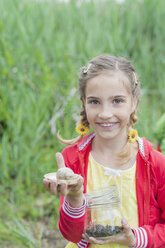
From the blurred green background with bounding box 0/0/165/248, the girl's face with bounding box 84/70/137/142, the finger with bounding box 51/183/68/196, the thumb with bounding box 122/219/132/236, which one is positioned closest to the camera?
the finger with bounding box 51/183/68/196

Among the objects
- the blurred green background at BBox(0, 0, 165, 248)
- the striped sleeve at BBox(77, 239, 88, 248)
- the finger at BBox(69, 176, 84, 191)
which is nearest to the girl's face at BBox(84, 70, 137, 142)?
the finger at BBox(69, 176, 84, 191)

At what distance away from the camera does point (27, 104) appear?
2350 mm

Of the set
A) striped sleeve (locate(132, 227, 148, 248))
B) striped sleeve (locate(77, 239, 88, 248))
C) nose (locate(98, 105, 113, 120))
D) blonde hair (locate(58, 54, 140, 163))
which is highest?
blonde hair (locate(58, 54, 140, 163))

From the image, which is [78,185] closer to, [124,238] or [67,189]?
[67,189]

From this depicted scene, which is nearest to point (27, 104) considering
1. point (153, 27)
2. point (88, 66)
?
point (88, 66)

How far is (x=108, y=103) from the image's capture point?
1.12 m

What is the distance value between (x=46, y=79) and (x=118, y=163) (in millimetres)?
1446

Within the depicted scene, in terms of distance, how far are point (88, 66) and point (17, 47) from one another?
1666 mm

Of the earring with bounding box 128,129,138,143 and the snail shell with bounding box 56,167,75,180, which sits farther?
the earring with bounding box 128,129,138,143

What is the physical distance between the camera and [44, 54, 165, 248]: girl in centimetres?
112

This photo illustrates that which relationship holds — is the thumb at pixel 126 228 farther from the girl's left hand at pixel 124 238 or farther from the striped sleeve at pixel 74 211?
the striped sleeve at pixel 74 211

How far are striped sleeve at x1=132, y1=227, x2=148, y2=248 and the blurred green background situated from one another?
0.67 meters

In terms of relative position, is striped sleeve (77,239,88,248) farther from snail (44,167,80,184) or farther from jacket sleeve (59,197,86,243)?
snail (44,167,80,184)

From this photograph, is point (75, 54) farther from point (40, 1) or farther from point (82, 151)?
point (82, 151)
